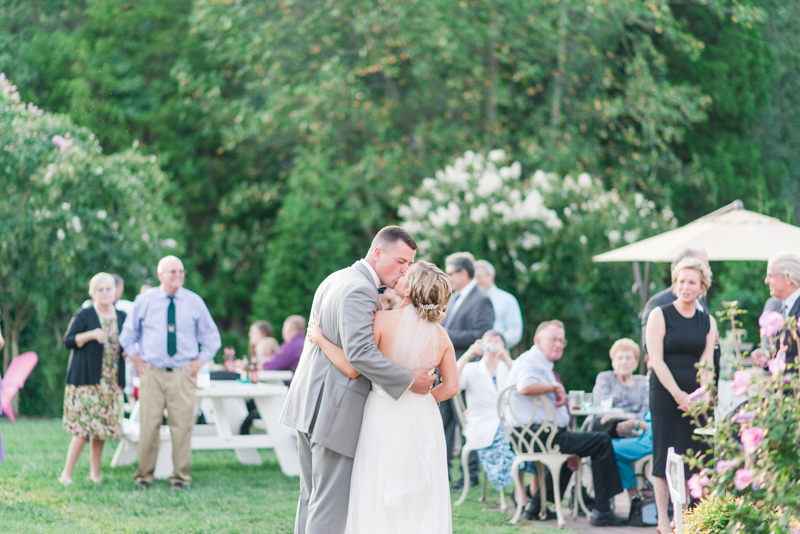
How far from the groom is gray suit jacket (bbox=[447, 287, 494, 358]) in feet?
10.3

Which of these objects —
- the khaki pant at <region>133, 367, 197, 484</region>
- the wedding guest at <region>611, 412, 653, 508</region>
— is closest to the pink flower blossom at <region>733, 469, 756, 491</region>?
the wedding guest at <region>611, 412, 653, 508</region>

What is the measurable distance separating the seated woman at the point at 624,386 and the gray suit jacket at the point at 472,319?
3.37ft

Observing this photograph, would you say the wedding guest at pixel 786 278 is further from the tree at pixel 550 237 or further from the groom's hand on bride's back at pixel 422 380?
the tree at pixel 550 237

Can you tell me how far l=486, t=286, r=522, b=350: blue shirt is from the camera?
8.35 metres

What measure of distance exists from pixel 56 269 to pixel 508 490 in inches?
264

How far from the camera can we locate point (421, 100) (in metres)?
14.5

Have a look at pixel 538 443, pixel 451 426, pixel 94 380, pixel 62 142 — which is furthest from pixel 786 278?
pixel 62 142

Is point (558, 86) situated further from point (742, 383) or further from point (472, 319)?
point (742, 383)

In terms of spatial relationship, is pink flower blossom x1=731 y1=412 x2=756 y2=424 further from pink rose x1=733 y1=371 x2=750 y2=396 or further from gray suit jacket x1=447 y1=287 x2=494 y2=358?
gray suit jacket x1=447 y1=287 x2=494 y2=358

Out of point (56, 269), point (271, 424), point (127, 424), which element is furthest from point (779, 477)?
point (56, 269)

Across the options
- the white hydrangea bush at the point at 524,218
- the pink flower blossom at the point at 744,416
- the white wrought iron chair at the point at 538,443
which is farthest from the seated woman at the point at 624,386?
the white hydrangea bush at the point at 524,218

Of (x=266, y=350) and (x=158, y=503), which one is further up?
(x=266, y=350)

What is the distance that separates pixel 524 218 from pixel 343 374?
24.5 feet

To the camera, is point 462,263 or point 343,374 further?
point 462,263
